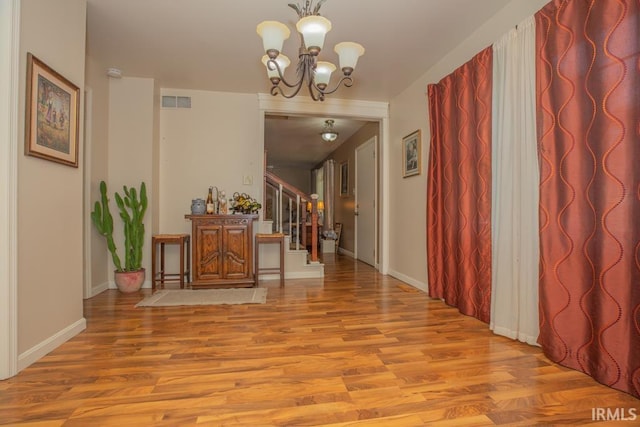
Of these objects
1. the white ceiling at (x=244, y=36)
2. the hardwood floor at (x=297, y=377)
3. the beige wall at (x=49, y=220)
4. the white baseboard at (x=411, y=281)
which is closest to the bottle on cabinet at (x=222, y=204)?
the white ceiling at (x=244, y=36)

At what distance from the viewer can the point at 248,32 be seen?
107 inches

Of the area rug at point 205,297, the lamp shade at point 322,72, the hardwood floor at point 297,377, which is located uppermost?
the lamp shade at point 322,72

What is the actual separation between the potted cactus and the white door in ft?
11.0

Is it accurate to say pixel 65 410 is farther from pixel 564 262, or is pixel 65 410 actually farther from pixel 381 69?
pixel 381 69

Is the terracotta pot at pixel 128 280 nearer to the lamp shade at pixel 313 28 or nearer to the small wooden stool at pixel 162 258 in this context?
the small wooden stool at pixel 162 258

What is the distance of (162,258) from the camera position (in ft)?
12.4

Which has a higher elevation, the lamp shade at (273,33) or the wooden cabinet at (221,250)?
the lamp shade at (273,33)

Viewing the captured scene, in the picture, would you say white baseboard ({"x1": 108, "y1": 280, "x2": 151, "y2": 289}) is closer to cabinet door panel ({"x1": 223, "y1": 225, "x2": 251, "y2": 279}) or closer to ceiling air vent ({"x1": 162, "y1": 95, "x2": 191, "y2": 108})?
cabinet door panel ({"x1": 223, "y1": 225, "x2": 251, "y2": 279})

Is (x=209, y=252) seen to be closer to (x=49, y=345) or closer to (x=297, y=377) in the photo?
(x=49, y=345)

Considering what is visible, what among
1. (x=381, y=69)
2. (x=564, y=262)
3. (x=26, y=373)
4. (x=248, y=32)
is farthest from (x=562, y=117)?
(x=26, y=373)

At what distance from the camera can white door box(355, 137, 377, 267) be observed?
516cm

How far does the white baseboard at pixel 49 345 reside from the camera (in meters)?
1.76

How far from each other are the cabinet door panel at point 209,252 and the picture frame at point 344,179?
3.53 meters

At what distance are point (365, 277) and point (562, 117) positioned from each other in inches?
120
